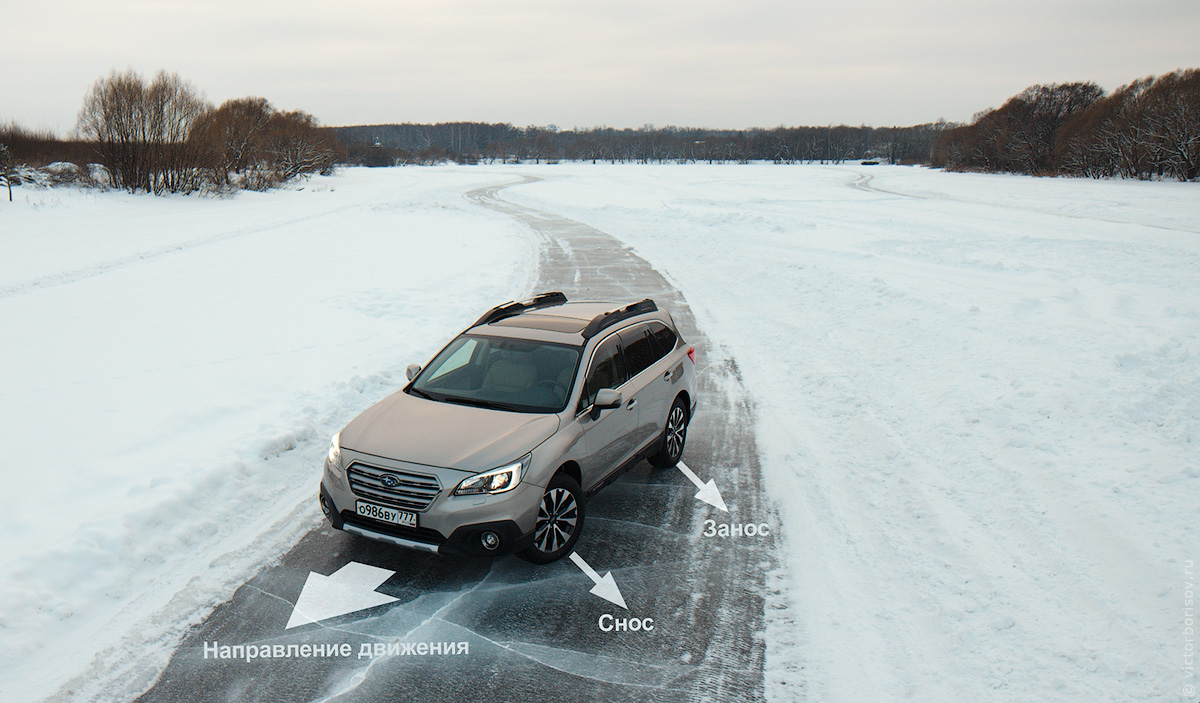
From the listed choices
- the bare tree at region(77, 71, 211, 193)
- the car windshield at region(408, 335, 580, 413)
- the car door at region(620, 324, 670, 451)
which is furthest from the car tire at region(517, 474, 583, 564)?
the bare tree at region(77, 71, 211, 193)

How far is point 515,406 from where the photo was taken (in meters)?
5.49

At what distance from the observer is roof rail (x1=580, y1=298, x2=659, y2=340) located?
6175mm

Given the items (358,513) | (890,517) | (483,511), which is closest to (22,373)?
(358,513)

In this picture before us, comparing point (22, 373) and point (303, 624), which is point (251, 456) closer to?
point (303, 624)

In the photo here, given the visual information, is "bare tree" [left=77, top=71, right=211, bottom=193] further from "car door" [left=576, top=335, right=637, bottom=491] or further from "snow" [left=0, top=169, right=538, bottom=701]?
"car door" [left=576, top=335, right=637, bottom=491]

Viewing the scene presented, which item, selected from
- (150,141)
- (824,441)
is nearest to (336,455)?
(824,441)

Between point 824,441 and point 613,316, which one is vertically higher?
point 613,316

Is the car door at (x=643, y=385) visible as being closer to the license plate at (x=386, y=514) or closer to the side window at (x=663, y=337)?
the side window at (x=663, y=337)

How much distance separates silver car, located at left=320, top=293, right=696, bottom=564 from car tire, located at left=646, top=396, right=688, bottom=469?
2 centimetres

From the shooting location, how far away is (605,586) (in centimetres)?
500

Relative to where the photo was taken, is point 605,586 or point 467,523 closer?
point 467,523

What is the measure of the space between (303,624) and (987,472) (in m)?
6.02

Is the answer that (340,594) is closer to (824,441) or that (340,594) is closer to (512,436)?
(512,436)

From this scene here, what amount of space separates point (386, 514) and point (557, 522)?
120 cm
